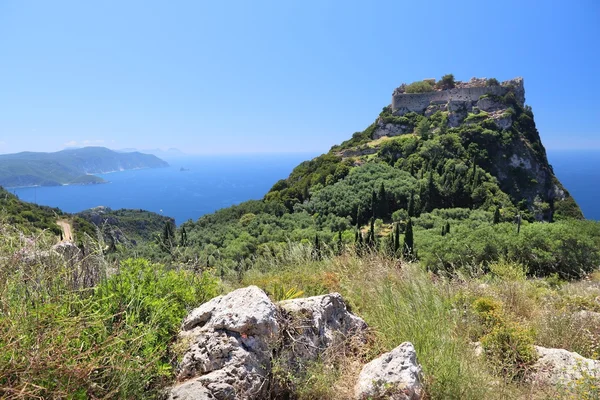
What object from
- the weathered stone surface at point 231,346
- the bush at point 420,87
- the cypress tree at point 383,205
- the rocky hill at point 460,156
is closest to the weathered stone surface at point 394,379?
the weathered stone surface at point 231,346

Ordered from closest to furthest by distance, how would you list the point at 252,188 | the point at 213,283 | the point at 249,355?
the point at 249,355
the point at 213,283
the point at 252,188

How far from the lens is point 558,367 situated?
2.94m

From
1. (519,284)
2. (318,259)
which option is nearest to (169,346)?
(318,259)

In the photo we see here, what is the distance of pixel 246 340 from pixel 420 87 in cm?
8154

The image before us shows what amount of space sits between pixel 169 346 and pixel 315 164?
Result: 61.9 metres

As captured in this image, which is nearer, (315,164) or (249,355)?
(249,355)

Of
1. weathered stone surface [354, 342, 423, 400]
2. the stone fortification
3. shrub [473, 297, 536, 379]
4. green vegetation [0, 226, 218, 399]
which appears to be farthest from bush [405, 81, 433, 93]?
green vegetation [0, 226, 218, 399]

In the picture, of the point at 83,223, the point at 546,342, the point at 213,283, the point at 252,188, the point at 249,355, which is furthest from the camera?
the point at 252,188

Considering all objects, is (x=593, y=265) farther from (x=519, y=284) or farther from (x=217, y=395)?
(x=217, y=395)

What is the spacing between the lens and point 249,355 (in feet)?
7.77

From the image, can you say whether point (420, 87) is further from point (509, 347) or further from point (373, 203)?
point (509, 347)

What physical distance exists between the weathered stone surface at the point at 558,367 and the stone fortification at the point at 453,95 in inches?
2851

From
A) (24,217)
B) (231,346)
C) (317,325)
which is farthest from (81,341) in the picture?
(24,217)

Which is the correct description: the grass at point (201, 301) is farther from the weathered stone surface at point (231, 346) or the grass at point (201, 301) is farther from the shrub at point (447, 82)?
the shrub at point (447, 82)
